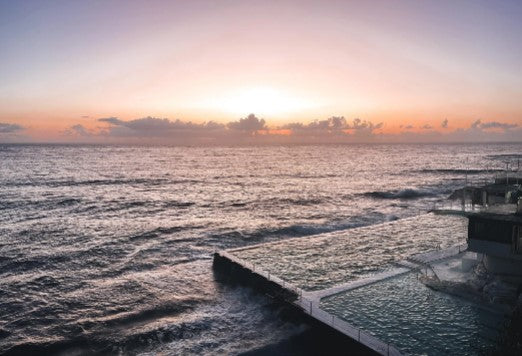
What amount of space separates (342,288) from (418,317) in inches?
230

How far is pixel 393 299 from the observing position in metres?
25.7

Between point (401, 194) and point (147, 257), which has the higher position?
point (401, 194)

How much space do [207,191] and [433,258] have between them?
66723mm

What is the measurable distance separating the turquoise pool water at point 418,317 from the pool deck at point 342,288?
76cm

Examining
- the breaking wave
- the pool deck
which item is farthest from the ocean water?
the pool deck

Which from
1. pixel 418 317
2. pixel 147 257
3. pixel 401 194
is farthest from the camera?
pixel 401 194

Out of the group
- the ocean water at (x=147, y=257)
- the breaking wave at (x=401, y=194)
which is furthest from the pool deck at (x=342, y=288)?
the breaking wave at (x=401, y=194)

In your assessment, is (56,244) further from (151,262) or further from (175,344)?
(175,344)

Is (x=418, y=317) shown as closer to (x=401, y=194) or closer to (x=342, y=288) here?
(x=342, y=288)

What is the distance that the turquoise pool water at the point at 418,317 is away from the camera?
66.2 feet

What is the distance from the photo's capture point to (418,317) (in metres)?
23.1

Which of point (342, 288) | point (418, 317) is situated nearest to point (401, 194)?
point (342, 288)

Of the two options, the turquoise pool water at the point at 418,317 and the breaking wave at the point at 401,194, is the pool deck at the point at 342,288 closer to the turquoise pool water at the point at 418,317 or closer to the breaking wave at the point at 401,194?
the turquoise pool water at the point at 418,317

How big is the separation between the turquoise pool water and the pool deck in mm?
756
